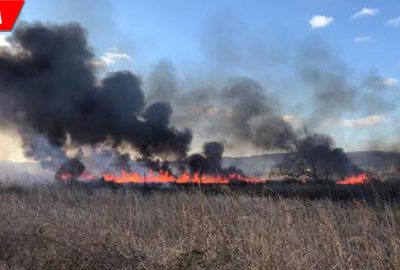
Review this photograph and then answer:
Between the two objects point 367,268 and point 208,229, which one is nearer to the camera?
point 367,268

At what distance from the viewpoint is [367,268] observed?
605cm

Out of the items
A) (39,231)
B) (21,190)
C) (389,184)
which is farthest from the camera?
(389,184)

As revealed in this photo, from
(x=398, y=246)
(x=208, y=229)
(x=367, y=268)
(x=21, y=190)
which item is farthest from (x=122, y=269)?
(x=21, y=190)

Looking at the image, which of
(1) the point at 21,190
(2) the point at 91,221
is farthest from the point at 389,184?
(2) the point at 91,221

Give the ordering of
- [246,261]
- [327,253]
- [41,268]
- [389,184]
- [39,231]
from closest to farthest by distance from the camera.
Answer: [246,261]
[327,253]
[41,268]
[39,231]
[389,184]

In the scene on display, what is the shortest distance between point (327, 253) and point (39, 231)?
531 cm

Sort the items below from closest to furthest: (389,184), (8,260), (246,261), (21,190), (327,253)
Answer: (246,261)
(327,253)
(8,260)
(21,190)
(389,184)

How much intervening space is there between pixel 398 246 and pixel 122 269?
3598mm

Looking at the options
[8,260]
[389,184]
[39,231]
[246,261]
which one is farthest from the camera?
[389,184]

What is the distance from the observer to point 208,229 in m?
7.23

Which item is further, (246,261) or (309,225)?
(309,225)

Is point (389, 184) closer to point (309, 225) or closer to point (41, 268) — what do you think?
point (309, 225)

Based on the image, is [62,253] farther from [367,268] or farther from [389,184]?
[389,184]

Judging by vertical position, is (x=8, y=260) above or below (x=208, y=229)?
below
